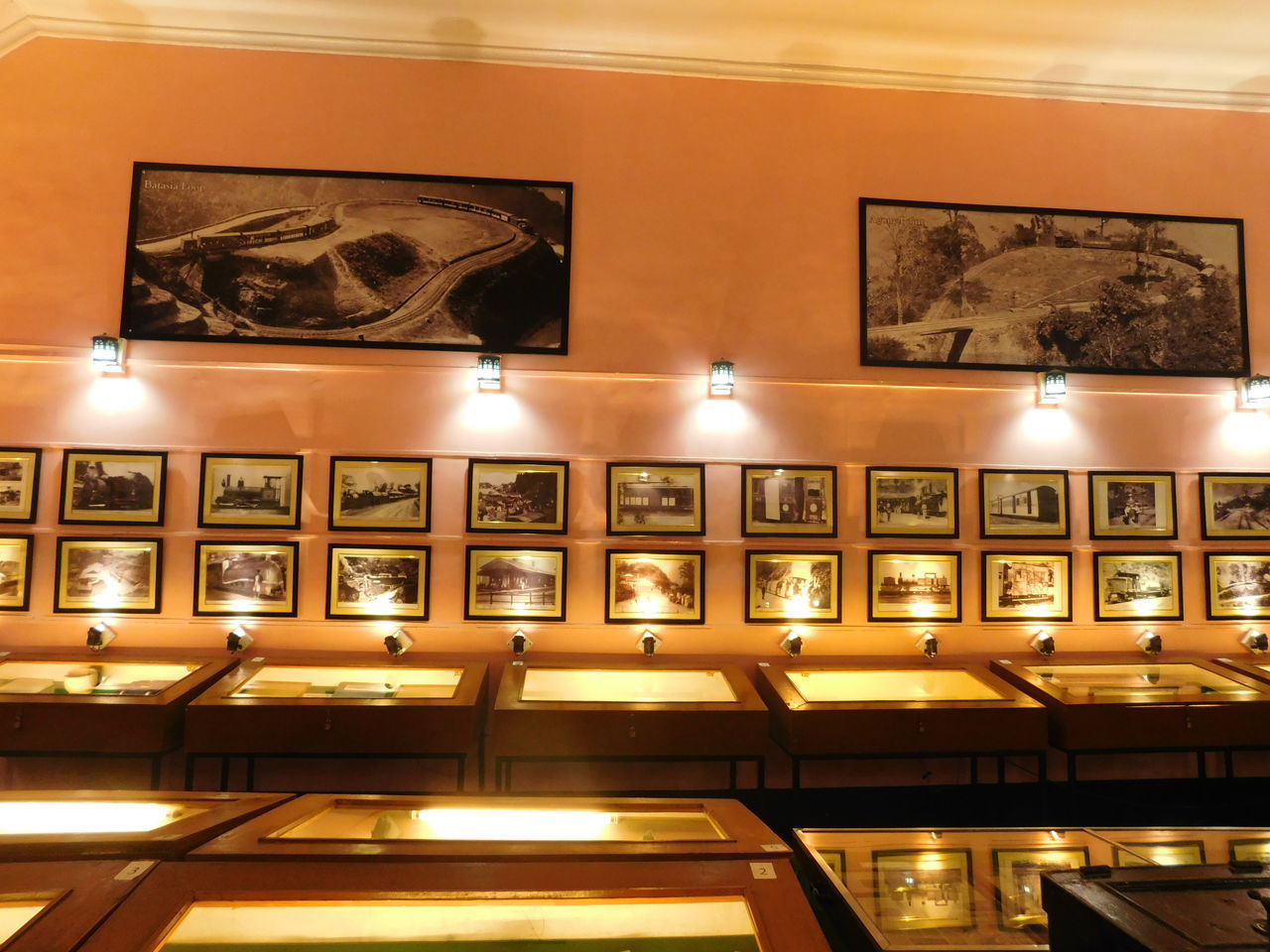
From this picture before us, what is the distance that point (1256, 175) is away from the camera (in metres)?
4.68

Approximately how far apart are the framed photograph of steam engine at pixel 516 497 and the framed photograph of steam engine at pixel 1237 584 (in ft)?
15.1

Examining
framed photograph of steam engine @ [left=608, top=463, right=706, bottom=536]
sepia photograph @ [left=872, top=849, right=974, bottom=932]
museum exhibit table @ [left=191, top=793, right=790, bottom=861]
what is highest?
framed photograph of steam engine @ [left=608, top=463, right=706, bottom=536]

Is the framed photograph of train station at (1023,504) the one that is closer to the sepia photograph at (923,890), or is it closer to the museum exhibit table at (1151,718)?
the museum exhibit table at (1151,718)

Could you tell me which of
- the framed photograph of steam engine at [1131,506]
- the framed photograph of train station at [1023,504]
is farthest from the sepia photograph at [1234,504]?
the framed photograph of train station at [1023,504]

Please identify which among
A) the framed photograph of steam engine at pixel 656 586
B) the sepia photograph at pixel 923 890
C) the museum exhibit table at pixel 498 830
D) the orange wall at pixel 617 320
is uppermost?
the orange wall at pixel 617 320

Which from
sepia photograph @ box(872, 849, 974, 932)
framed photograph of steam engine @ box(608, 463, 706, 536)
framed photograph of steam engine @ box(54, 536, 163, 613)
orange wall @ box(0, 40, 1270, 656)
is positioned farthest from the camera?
framed photograph of steam engine @ box(608, 463, 706, 536)

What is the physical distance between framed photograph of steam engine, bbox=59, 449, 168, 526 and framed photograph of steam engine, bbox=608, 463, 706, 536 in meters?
2.93

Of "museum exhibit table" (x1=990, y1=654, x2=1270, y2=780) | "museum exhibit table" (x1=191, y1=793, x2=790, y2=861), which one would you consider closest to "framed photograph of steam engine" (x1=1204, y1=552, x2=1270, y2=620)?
"museum exhibit table" (x1=990, y1=654, x2=1270, y2=780)

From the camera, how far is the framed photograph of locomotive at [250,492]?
13.2ft

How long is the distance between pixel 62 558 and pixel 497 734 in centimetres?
309

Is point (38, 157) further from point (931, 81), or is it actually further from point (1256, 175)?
point (1256, 175)

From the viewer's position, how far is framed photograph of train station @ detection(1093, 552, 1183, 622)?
4.36m

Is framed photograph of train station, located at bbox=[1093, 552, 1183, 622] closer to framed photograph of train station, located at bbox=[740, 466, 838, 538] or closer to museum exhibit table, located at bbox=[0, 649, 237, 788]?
framed photograph of train station, located at bbox=[740, 466, 838, 538]

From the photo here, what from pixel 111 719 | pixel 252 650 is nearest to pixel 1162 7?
pixel 252 650
